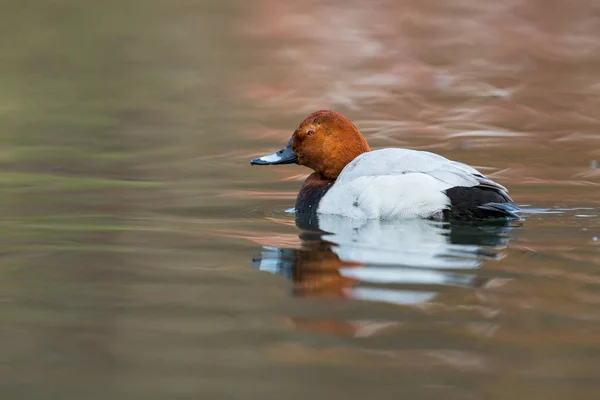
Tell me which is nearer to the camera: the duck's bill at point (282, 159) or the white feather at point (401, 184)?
the white feather at point (401, 184)

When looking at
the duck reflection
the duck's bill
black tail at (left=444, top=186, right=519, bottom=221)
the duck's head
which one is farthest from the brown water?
the duck's head

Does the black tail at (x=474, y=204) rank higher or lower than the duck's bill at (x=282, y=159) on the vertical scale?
lower

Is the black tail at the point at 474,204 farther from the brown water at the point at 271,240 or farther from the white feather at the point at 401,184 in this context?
the brown water at the point at 271,240

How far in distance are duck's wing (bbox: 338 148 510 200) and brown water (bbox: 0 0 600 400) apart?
0.33 meters

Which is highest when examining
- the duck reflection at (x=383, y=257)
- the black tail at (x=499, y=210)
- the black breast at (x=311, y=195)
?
the black breast at (x=311, y=195)

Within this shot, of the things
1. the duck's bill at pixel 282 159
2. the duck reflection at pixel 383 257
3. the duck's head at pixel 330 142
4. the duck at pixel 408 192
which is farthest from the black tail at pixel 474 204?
the duck's bill at pixel 282 159

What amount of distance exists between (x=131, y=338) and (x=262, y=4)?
1843 cm

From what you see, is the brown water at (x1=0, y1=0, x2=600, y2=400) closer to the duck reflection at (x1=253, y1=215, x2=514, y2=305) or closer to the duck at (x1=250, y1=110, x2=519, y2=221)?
the duck reflection at (x1=253, y1=215, x2=514, y2=305)

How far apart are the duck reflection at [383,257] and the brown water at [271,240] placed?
0.02 m

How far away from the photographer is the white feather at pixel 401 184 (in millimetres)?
6547

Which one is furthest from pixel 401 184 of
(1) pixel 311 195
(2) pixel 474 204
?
(1) pixel 311 195

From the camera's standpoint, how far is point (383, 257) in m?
5.45

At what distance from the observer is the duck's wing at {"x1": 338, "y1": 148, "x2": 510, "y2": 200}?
6539 millimetres

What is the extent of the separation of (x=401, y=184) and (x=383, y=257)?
4.16 ft
